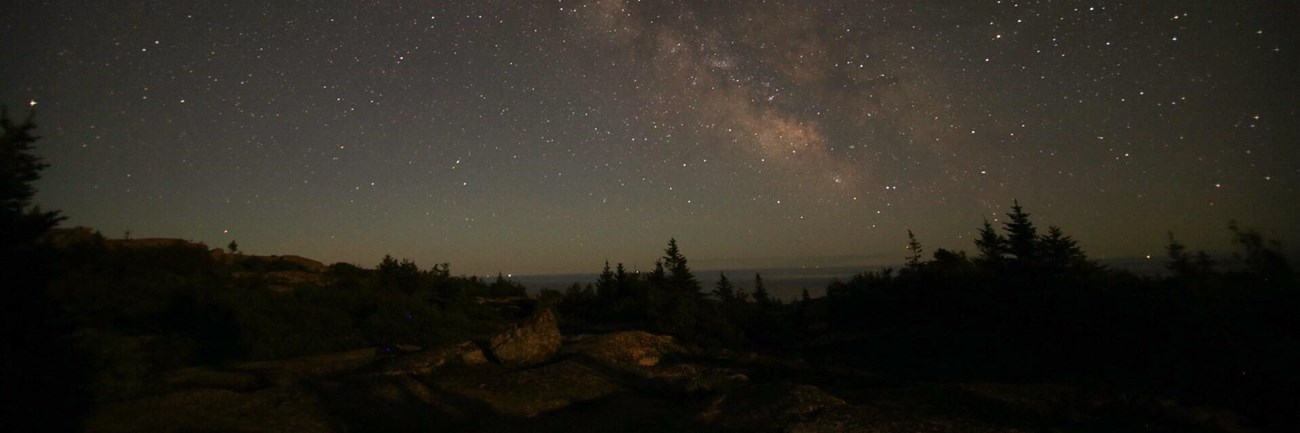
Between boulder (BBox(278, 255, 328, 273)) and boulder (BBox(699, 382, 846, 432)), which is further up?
boulder (BBox(278, 255, 328, 273))

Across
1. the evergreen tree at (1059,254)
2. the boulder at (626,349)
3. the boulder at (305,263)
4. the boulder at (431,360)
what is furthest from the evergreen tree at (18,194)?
the evergreen tree at (1059,254)

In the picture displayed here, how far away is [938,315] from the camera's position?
25375mm

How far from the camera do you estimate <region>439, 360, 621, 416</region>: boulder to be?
35.6 feet

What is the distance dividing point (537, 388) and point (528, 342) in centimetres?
351

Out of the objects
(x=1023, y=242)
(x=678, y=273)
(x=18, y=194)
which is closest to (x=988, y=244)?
(x=1023, y=242)

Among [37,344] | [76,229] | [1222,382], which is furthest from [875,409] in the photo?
[76,229]

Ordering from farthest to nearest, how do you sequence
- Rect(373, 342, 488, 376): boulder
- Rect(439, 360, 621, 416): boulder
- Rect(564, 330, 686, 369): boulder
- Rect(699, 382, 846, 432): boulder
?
1. Rect(564, 330, 686, 369): boulder
2. Rect(373, 342, 488, 376): boulder
3. Rect(439, 360, 621, 416): boulder
4. Rect(699, 382, 846, 432): boulder

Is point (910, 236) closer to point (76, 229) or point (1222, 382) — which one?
point (1222, 382)

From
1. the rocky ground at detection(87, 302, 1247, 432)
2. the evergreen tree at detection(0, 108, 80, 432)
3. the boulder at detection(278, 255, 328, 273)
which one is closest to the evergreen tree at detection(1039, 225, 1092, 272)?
the rocky ground at detection(87, 302, 1247, 432)

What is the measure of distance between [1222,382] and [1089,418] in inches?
145

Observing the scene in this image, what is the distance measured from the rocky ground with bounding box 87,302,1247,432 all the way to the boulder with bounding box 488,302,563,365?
57 mm

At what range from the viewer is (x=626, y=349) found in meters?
16.2

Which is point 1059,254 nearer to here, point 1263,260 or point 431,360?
point 1263,260

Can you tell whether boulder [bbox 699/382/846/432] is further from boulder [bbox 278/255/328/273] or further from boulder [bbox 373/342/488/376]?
boulder [bbox 278/255/328/273]
